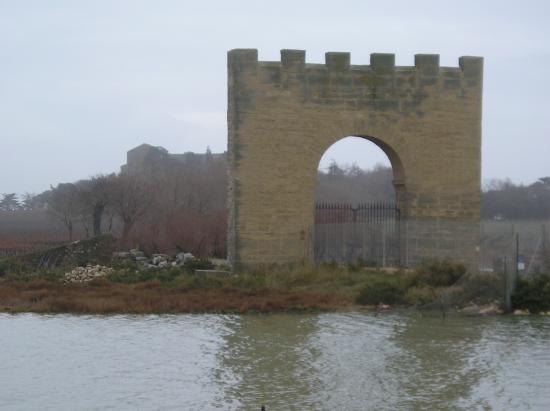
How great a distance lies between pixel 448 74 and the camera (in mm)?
21828

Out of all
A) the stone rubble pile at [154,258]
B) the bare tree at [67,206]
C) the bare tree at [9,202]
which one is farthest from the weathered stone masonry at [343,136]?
the bare tree at [9,202]

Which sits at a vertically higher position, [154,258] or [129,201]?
[129,201]

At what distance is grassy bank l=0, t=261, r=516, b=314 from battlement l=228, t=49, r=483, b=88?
4839mm

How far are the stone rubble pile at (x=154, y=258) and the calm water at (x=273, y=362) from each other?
7.12 m

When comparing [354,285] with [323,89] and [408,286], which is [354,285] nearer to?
[408,286]

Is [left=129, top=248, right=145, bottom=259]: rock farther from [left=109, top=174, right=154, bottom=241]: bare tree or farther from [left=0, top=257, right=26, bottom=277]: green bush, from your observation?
[left=109, top=174, right=154, bottom=241]: bare tree

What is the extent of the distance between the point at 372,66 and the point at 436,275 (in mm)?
5779

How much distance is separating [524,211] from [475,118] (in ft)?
88.3

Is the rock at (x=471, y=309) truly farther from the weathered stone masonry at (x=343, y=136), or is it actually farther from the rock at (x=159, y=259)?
the rock at (x=159, y=259)

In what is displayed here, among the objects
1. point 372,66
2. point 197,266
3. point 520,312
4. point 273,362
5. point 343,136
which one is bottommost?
point 273,362

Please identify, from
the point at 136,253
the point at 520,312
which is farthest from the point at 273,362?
the point at 136,253

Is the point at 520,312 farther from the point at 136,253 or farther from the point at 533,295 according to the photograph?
the point at 136,253

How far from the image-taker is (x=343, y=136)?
70.1 ft

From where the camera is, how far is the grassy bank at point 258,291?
689 inches
